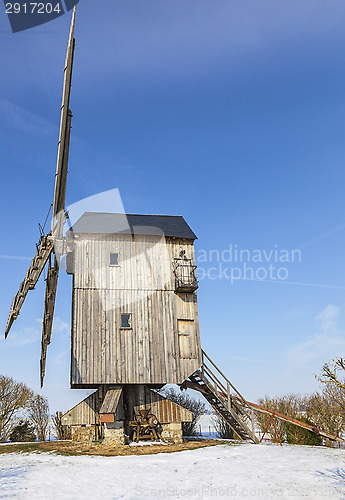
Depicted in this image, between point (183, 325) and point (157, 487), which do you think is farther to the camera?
point (183, 325)

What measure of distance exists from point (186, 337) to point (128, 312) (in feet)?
11.6

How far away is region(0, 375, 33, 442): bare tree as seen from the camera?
88.2 feet

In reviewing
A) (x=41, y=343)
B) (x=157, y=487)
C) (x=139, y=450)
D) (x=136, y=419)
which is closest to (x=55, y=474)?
(x=157, y=487)

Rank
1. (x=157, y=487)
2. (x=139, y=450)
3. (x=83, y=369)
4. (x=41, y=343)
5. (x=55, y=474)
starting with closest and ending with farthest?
(x=157, y=487) < (x=55, y=474) < (x=139, y=450) < (x=83, y=369) < (x=41, y=343)

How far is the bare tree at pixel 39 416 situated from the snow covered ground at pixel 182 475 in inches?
429

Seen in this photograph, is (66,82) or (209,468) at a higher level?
(66,82)

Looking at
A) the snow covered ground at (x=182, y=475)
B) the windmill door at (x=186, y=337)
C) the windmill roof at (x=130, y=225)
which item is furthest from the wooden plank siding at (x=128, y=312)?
the snow covered ground at (x=182, y=475)

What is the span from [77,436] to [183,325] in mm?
8614

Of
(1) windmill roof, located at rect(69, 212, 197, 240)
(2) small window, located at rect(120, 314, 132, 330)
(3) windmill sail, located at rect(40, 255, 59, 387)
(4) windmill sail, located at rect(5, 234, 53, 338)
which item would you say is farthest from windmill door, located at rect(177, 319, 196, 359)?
(4) windmill sail, located at rect(5, 234, 53, 338)

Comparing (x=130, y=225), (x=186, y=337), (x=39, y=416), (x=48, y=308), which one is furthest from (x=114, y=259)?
(x=39, y=416)

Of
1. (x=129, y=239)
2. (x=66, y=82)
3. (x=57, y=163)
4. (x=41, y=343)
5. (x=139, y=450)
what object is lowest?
(x=139, y=450)

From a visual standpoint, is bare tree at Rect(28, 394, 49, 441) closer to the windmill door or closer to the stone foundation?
the stone foundation

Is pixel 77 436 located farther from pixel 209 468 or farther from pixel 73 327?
pixel 209 468

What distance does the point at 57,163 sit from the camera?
760 inches
